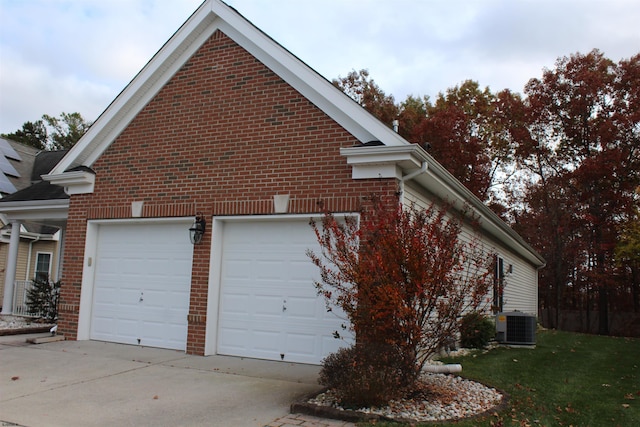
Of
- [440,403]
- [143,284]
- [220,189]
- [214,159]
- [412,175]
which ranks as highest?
[214,159]

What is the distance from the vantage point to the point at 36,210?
14.6 meters

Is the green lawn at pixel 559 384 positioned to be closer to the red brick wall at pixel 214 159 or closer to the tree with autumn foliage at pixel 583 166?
the red brick wall at pixel 214 159

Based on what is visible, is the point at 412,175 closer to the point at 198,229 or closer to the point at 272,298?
the point at 272,298

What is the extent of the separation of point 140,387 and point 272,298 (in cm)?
285

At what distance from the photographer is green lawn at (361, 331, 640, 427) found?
19.6 feet

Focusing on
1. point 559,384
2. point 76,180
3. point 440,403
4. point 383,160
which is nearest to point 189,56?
point 76,180

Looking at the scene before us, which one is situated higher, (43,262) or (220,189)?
(220,189)

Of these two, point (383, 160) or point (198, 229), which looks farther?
point (198, 229)

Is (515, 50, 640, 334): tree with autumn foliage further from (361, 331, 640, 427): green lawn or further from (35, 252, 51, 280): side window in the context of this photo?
(35, 252, 51, 280): side window

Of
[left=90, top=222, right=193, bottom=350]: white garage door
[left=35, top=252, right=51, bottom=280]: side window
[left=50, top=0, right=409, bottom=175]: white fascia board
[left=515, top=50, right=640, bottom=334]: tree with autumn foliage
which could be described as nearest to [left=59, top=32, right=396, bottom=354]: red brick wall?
[left=50, top=0, right=409, bottom=175]: white fascia board

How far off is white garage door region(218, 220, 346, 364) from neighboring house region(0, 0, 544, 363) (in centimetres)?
2

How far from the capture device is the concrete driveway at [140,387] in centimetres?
557

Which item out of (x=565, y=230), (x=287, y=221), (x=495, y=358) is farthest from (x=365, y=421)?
(x=565, y=230)

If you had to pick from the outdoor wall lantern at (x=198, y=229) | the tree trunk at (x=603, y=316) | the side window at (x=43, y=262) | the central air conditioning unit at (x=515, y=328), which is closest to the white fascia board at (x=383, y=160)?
the outdoor wall lantern at (x=198, y=229)
